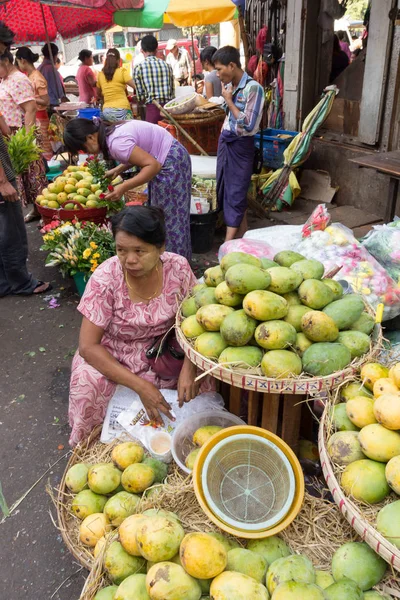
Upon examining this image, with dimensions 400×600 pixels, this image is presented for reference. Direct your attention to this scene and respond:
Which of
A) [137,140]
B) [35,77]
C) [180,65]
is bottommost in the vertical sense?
[137,140]

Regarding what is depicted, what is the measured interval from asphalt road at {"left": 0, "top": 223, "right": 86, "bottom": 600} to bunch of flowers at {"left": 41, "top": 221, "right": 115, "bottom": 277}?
20.5 inches

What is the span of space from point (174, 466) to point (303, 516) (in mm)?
641

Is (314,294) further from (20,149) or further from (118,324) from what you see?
(20,149)

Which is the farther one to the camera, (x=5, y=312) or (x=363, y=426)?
(x=5, y=312)

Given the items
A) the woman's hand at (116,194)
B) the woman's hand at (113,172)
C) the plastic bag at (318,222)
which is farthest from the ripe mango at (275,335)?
the woman's hand at (113,172)

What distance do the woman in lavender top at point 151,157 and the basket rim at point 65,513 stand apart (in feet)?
6.90

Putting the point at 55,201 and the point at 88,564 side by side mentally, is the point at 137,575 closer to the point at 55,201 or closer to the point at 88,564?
the point at 88,564

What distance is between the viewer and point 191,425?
7.16 feet

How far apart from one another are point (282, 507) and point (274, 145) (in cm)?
568

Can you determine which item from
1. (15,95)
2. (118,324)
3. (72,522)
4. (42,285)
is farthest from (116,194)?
(72,522)

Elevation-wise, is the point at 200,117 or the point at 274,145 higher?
the point at 200,117

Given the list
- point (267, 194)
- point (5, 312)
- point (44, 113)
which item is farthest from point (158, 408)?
point (44, 113)

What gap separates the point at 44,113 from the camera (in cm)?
758

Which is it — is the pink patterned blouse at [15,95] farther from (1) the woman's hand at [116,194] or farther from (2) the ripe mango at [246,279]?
(2) the ripe mango at [246,279]
